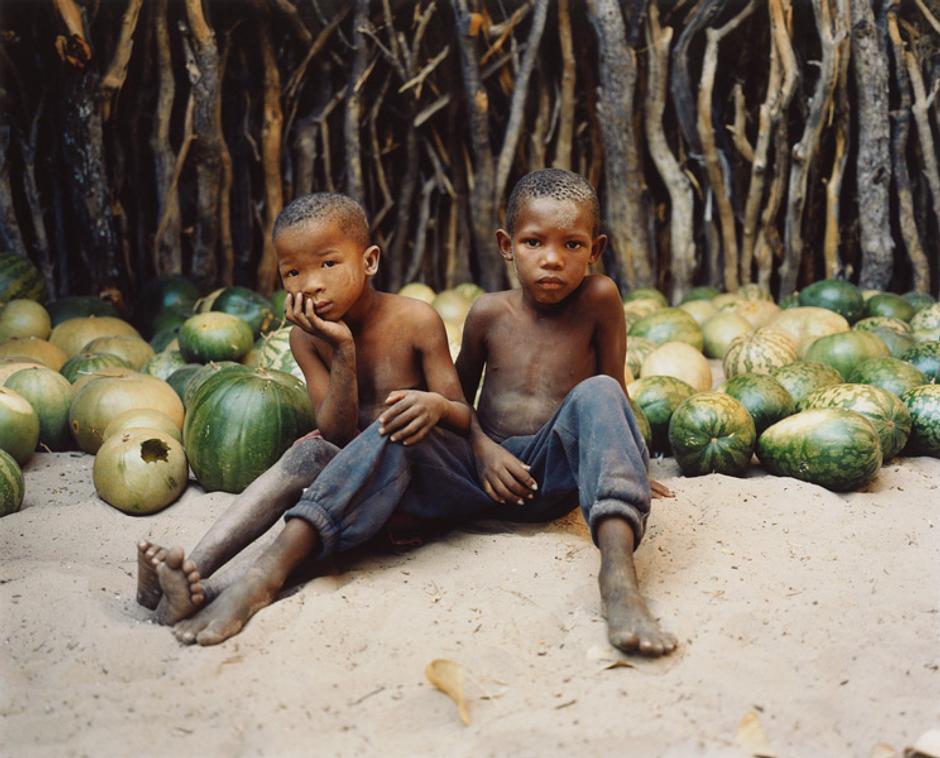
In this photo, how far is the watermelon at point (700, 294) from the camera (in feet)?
20.9

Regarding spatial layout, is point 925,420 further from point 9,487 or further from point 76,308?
point 76,308

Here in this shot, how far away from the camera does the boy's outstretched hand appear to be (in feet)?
9.46

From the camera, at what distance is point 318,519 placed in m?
2.64

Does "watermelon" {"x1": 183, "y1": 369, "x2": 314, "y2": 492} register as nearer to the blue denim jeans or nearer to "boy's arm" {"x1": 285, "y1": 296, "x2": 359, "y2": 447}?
"boy's arm" {"x1": 285, "y1": 296, "x2": 359, "y2": 447}

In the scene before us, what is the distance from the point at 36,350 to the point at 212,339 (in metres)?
0.92

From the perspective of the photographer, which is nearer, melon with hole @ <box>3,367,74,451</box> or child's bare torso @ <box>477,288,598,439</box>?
child's bare torso @ <box>477,288,598,439</box>

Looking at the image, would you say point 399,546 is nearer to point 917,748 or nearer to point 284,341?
point 917,748

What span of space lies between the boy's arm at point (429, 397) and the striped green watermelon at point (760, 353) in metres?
2.13

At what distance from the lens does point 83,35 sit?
510 cm

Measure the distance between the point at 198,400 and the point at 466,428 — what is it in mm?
1239

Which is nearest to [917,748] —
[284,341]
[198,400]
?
[198,400]

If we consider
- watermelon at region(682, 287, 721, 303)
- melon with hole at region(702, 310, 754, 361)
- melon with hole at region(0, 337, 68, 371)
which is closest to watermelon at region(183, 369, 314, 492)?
melon with hole at region(0, 337, 68, 371)

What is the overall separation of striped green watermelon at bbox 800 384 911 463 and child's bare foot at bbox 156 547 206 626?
2.50 m

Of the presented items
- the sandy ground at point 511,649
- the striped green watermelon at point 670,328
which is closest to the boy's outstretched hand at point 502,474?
the sandy ground at point 511,649
